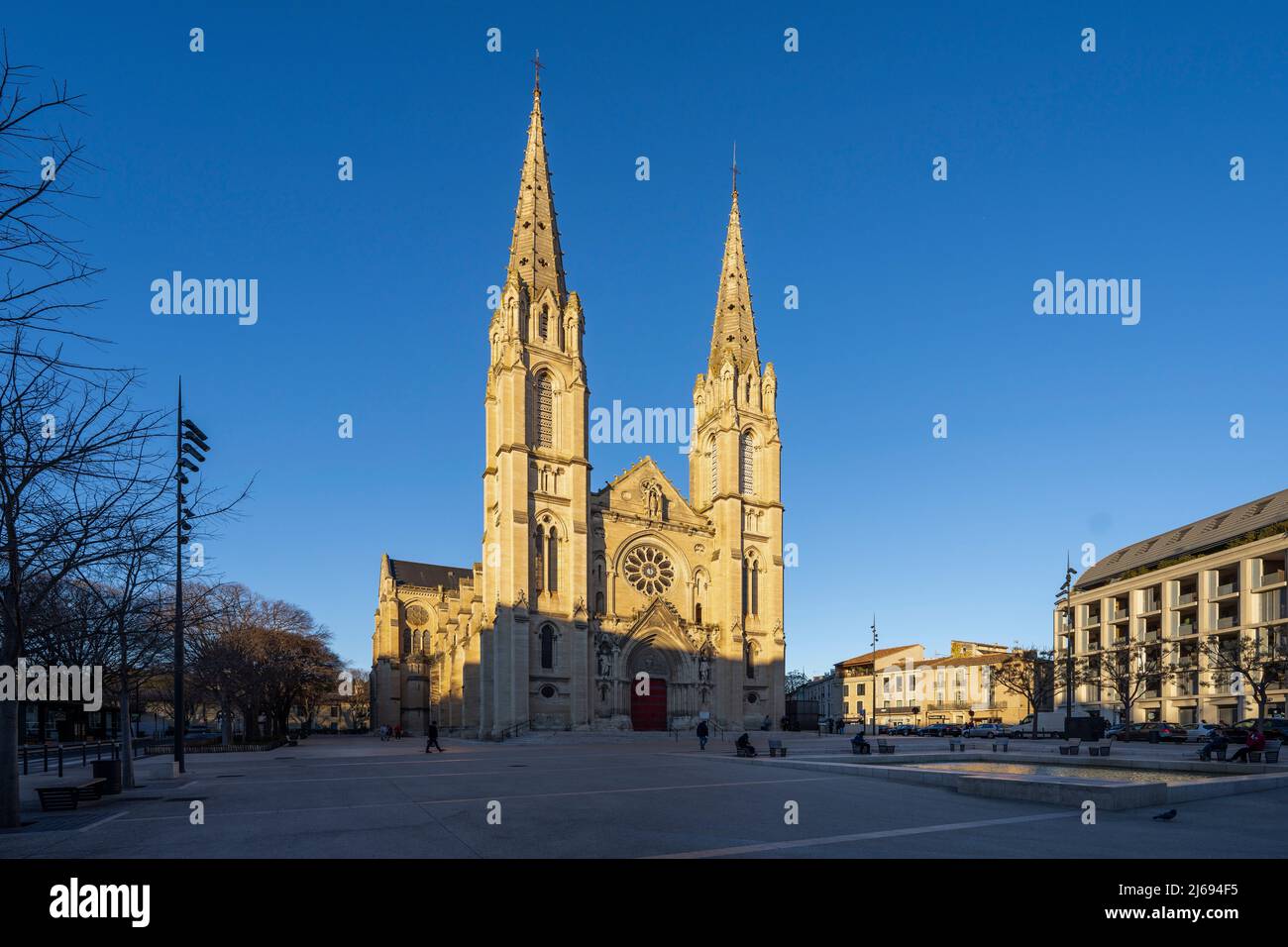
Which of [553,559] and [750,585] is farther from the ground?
[553,559]

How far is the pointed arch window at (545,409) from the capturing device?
55.1 m

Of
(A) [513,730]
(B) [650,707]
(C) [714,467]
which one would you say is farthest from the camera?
(C) [714,467]

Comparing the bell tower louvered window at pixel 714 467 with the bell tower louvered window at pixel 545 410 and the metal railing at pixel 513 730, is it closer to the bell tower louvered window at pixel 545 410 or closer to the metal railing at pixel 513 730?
the bell tower louvered window at pixel 545 410

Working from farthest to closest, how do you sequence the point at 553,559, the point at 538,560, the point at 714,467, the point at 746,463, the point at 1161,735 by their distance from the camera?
the point at 714,467 → the point at 746,463 → the point at 553,559 → the point at 538,560 → the point at 1161,735

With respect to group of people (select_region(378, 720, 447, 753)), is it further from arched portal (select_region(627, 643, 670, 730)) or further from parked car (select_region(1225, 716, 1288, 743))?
parked car (select_region(1225, 716, 1288, 743))

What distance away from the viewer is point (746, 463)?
63.9 metres

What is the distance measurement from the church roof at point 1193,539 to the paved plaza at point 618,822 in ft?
165

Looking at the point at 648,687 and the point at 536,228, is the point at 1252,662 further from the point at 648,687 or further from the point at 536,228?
the point at 536,228

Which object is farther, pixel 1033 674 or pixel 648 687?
pixel 1033 674

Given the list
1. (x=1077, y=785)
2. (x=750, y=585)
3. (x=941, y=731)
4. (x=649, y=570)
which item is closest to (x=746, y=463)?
(x=750, y=585)

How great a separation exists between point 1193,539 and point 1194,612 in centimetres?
617
